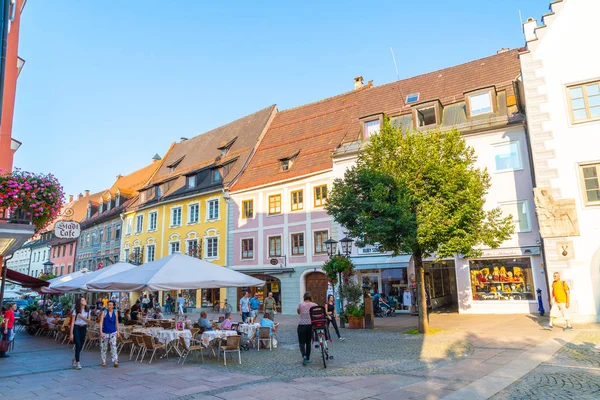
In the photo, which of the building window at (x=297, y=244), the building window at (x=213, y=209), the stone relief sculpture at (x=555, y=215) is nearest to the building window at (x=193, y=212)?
the building window at (x=213, y=209)

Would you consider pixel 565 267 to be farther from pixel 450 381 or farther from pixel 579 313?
pixel 450 381

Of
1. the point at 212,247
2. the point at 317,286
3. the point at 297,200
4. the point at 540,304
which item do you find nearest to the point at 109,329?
the point at 317,286

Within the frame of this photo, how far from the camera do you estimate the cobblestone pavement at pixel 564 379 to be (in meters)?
6.80

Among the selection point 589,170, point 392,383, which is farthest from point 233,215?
point 392,383

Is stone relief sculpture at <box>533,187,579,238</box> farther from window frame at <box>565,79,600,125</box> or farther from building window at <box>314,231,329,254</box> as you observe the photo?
building window at <box>314,231,329,254</box>

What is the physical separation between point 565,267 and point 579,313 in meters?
1.68

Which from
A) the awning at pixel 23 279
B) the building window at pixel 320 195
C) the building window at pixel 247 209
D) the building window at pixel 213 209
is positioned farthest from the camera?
the building window at pixel 213 209

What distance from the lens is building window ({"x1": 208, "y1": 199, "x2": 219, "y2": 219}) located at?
31.9 meters

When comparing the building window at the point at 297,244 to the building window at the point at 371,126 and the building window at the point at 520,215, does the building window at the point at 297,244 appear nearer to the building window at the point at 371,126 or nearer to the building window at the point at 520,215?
the building window at the point at 371,126

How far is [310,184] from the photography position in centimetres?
2656

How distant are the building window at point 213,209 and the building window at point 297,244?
756 cm

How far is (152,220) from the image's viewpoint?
37.7 m

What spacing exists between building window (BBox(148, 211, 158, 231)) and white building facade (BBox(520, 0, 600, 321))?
30177 millimetres

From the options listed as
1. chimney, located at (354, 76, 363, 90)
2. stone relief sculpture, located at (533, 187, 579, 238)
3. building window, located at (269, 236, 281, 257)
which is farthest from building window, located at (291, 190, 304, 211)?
stone relief sculpture, located at (533, 187, 579, 238)
